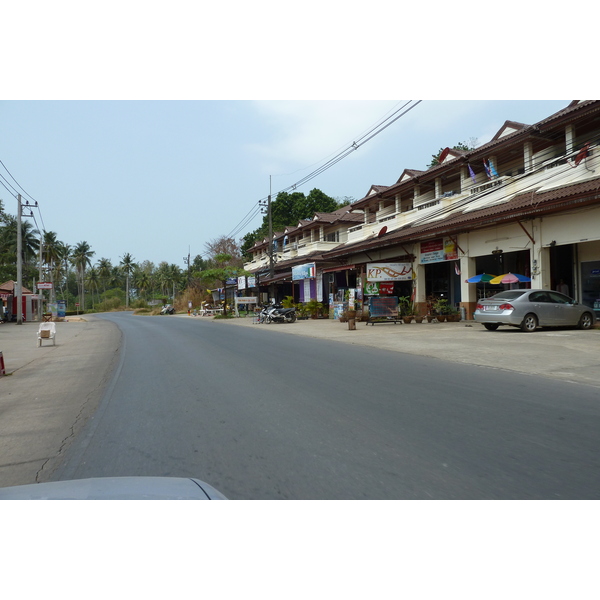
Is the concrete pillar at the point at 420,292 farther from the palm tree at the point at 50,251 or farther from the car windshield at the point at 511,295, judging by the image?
the palm tree at the point at 50,251

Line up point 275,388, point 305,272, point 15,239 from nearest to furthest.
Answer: point 275,388 → point 305,272 → point 15,239

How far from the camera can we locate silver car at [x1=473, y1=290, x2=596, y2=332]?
15.2 m

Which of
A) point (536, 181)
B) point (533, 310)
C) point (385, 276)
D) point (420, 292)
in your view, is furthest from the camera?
point (420, 292)

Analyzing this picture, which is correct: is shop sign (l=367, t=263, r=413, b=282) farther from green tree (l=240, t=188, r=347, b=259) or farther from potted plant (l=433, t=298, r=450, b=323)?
green tree (l=240, t=188, r=347, b=259)

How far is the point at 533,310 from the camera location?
15.3 m

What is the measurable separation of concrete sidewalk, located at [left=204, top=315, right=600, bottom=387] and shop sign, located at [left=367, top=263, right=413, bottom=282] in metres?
6.27

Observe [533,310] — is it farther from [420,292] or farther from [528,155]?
[420,292]

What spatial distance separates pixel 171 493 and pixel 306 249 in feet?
125

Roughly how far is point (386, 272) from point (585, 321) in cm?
927

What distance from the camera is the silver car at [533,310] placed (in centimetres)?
1523

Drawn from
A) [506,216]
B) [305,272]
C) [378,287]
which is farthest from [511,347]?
[305,272]

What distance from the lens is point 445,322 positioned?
21828mm

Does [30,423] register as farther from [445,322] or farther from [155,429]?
[445,322]

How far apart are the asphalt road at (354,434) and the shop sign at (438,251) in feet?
44.8
